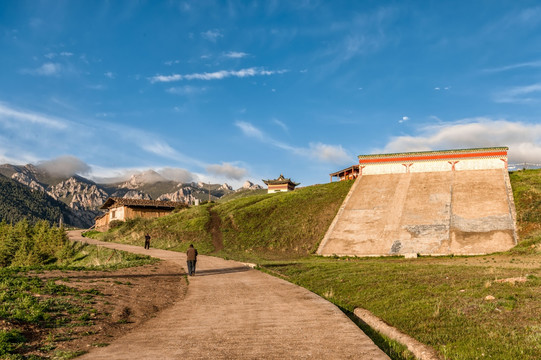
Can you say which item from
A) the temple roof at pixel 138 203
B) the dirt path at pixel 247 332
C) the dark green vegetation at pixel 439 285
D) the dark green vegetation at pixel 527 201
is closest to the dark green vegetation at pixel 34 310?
the dirt path at pixel 247 332

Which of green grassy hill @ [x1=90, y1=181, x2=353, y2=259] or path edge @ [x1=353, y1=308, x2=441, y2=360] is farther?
green grassy hill @ [x1=90, y1=181, x2=353, y2=259]

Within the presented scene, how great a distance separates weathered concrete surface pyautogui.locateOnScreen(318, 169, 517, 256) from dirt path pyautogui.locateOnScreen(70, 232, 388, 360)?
23.7 m

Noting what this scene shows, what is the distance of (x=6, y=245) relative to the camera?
5100cm

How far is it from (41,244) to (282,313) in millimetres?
51190

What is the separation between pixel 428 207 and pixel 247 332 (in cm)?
4061

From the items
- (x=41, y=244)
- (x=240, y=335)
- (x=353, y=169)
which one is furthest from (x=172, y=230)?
(x=240, y=335)

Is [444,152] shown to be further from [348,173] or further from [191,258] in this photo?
[191,258]

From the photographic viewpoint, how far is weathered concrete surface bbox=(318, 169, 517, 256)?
35594mm

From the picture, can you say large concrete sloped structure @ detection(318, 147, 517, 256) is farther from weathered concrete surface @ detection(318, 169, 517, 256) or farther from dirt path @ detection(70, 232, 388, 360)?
dirt path @ detection(70, 232, 388, 360)

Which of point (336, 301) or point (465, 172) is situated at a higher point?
point (465, 172)

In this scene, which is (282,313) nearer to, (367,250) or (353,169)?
(367,250)

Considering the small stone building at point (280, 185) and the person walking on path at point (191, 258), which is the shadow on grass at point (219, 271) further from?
the small stone building at point (280, 185)

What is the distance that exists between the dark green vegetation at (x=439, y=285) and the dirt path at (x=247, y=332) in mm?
1447

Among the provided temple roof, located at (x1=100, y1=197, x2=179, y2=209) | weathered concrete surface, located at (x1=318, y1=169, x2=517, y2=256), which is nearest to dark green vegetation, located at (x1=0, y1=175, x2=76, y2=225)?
temple roof, located at (x1=100, y1=197, x2=179, y2=209)
